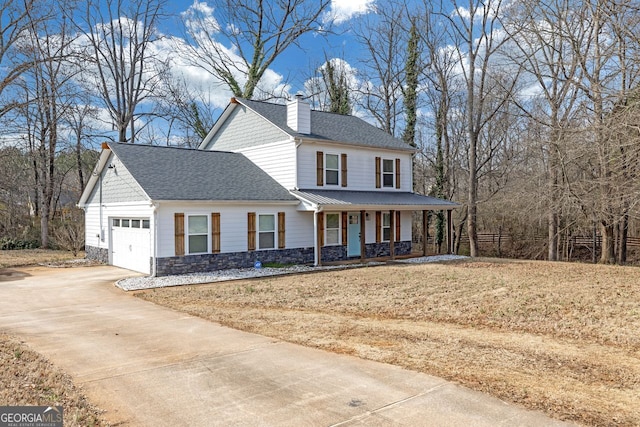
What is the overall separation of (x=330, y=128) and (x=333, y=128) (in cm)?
21

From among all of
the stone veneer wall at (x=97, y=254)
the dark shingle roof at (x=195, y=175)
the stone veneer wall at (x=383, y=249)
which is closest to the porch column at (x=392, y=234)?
the stone veneer wall at (x=383, y=249)

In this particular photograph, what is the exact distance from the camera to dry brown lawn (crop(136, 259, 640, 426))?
16.6ft

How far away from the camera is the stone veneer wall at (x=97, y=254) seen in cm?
1786

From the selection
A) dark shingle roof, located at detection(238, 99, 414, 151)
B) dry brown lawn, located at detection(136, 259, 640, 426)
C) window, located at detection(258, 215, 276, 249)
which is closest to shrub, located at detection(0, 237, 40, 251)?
dark shingle roof, located at detection(238, 99, 414, 151)

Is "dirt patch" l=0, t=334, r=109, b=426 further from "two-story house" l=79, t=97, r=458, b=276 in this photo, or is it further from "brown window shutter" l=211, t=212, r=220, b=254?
"brown window shutter" l=211, t=212, r=220, b=254

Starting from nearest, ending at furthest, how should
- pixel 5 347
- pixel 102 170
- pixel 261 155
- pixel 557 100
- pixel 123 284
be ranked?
1. pixel 5 347
2. pixel 123 284
3. pixel 102 170
4. pixel 261 155
5. pixel 557 100

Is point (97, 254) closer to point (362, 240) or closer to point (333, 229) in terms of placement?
point (333, 229)

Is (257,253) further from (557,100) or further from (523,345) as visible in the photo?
(557,100)

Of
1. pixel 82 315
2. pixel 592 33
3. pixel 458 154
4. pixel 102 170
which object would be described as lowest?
pixel 82 315

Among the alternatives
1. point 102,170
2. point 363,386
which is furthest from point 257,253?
point 363,386

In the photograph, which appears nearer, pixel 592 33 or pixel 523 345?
pixel 523 345

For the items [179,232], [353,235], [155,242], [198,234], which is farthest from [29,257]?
[353,235]

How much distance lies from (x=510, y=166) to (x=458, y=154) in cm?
354

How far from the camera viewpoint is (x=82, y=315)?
929 cm
